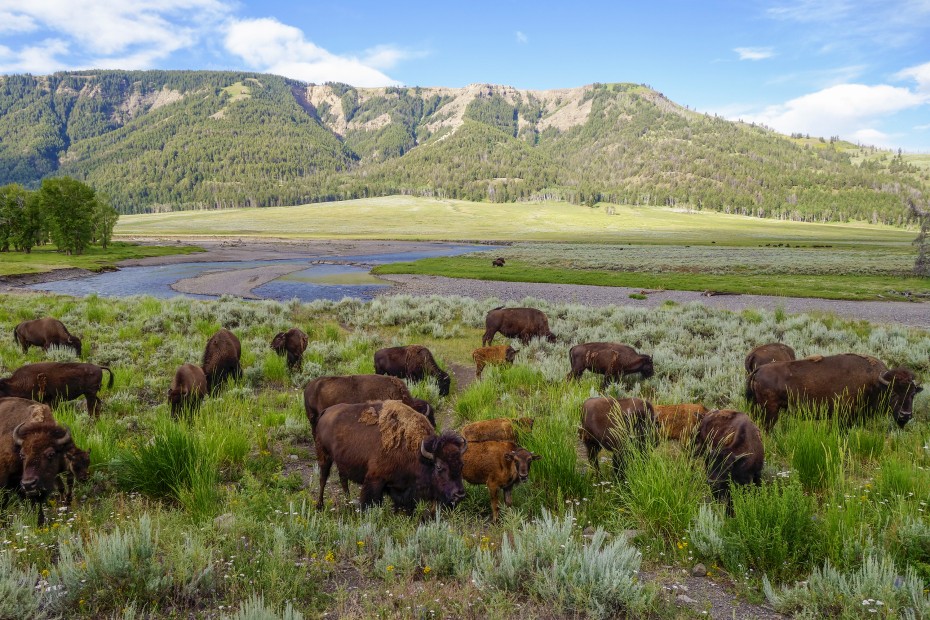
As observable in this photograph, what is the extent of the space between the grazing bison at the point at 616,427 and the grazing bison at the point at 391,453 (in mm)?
2076

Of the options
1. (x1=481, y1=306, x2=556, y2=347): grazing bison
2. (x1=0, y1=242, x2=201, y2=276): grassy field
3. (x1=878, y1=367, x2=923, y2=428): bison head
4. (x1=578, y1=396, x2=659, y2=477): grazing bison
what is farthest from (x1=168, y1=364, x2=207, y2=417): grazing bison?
(x1=0, y1=242, x2=201, y2=276): grassy field

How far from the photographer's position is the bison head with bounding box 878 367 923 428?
7301 millimetres

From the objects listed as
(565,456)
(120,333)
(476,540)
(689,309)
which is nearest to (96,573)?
(476,540)

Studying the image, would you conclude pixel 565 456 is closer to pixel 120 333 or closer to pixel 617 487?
pixel 617 487

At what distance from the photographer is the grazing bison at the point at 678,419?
635 cm

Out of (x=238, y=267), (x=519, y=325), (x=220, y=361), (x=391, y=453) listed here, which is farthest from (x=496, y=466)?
(x=238, y=267)

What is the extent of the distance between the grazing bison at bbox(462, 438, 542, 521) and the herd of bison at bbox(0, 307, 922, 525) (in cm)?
1

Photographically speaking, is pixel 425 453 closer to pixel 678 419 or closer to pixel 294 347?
pixel 678 419

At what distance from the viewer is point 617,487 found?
5395mm

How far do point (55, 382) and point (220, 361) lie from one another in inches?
106

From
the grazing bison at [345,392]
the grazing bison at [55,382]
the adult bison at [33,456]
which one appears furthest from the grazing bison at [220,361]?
the adult bison at [33,456]

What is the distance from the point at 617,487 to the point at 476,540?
1.79 meters

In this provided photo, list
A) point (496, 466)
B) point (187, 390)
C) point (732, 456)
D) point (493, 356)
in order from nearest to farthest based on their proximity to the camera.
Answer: point (732, 456) < point (496, 466) < point (187, 390) < point (493, 356)

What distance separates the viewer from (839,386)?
24.6 feet
